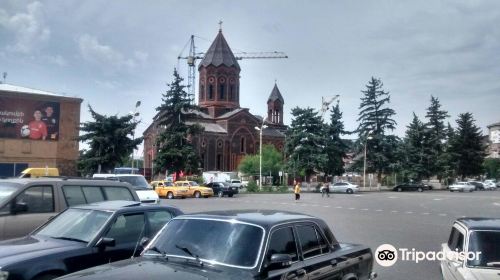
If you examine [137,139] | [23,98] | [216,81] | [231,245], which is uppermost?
[216,81]

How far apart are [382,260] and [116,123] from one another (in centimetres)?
3076

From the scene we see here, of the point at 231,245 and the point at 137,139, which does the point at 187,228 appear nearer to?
the point at 231,245

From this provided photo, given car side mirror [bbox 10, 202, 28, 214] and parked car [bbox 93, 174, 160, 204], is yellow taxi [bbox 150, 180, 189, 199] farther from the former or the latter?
car side mirror [bbox 10, 202, 28, 214]

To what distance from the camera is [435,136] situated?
83.6 metres

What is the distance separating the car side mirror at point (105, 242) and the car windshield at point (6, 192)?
297cm

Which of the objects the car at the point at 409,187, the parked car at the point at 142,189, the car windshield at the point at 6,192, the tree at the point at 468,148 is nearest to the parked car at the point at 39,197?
the car windshield at the point at 6,192

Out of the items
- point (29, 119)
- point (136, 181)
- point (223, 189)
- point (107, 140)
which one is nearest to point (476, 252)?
point (136, 181)

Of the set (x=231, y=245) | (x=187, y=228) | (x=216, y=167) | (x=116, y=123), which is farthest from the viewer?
(x=216, y=167)

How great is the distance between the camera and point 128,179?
2075 centimetres

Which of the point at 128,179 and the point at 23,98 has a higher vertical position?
the point at 23,98

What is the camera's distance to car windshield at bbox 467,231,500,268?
6711mm

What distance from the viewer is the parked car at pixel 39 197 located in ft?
28.0

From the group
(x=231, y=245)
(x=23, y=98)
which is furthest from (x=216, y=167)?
(x=231, y=245)

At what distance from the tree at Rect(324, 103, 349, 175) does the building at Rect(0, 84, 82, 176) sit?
3536 centimetres
